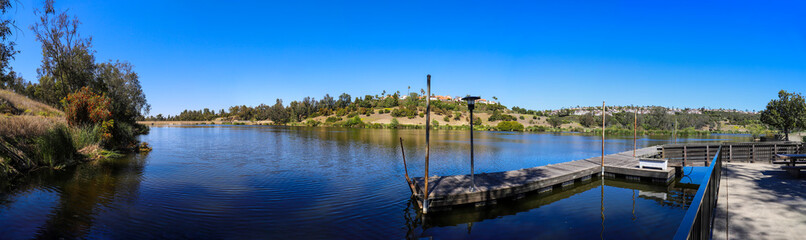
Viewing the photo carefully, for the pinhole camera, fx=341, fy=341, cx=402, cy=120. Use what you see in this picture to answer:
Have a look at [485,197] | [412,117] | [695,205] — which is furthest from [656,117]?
[695,205]

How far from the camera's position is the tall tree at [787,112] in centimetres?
2786

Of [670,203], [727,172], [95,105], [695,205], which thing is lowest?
[670,203]

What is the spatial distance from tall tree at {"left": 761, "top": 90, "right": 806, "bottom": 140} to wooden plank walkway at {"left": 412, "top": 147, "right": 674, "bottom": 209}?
78.8 ft

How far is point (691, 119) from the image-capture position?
303 ft

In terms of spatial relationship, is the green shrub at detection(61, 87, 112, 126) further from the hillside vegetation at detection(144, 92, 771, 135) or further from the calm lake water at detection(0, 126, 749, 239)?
the hillside vegetation at detection(144, 92, 771, 135)

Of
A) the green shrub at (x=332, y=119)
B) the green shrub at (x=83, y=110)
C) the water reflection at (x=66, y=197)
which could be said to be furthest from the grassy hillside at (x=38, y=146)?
the green shrub at (x=332, y=119)

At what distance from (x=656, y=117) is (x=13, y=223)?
10815cm

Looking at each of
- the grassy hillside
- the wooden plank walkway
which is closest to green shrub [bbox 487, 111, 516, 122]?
the wooden plank walkway

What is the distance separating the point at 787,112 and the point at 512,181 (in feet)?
110

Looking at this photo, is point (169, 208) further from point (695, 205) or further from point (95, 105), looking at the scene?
point (95, 105)

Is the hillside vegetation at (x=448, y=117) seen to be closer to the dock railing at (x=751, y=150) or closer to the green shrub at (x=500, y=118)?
the green shrub at (x=500, y=118)

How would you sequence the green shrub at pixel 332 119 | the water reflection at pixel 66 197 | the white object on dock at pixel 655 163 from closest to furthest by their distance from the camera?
the water reflection at pixel 66 197 → the white object on dock at pixel 655 163 → the green shrub at pixel 332 119

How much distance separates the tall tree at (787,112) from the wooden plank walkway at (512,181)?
24021 mm

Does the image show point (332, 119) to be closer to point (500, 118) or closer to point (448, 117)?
point (448, 117)
